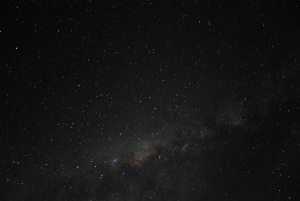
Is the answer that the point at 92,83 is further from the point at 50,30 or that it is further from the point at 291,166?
the point at 291,166

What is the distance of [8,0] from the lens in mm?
1320

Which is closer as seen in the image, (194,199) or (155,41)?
(155,41)

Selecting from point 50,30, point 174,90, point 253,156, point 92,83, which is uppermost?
point 50,30

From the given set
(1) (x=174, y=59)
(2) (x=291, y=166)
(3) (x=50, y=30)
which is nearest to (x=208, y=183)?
(2) (x=291, y=166)

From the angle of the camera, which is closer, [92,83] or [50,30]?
[50,30]

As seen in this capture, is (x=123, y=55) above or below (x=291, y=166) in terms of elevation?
above

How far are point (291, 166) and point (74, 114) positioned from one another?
3573 mm

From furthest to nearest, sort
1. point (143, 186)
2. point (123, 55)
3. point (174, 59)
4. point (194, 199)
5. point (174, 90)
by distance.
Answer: point (194, 199), point (143, 186), point (174, 90), point (174, 59), point (123, 55)

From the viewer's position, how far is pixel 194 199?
3229 mm

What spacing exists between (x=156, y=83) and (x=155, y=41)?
43 cm

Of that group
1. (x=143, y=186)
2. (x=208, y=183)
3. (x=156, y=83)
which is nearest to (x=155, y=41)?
(x=156, y=83)

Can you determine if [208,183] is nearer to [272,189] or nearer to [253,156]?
[253,156]

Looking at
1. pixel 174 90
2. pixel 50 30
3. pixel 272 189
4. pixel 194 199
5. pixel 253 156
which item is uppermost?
pixel 50 30

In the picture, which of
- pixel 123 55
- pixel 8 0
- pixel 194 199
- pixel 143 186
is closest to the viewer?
pixel 8 0
